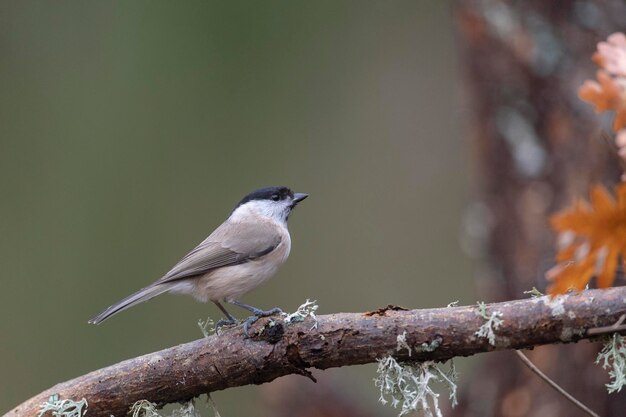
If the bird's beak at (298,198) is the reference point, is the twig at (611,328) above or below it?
below

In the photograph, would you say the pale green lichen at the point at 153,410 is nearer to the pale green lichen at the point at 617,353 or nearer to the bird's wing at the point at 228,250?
the bird's wing at the point at 228,250

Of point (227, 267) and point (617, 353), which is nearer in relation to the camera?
point (617, 353)

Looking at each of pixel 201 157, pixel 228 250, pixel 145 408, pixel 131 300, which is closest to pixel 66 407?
pixel 145 408

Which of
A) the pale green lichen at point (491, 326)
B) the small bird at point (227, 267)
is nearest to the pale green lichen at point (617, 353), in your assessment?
the pale green lichen at point (491, 326)

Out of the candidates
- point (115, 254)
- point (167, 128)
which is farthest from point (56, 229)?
Answer: point (167, 128)

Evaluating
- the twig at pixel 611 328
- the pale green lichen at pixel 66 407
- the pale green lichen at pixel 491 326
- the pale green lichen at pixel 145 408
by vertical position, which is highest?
the twig at pixel 611 328

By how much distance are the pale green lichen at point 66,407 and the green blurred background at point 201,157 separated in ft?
12.1

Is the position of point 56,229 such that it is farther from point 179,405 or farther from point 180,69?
point 179,405

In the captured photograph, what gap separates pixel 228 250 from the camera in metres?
3.60

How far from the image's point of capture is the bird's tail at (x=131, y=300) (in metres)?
3.22

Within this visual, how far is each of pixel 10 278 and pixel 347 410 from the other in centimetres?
384

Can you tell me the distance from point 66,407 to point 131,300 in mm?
769

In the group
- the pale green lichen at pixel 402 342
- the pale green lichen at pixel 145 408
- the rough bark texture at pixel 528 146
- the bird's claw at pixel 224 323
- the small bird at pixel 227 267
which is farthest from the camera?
the rough bark texture at pixel 528 146

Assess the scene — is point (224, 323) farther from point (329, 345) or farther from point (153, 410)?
point (329, 345)
